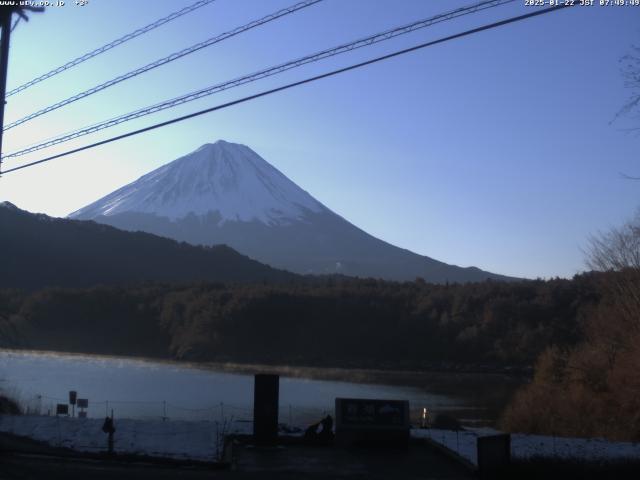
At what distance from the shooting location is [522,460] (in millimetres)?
15016

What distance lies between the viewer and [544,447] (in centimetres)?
1847

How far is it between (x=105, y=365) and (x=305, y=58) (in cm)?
3867

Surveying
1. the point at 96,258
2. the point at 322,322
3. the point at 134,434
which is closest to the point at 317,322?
the point at 322,322

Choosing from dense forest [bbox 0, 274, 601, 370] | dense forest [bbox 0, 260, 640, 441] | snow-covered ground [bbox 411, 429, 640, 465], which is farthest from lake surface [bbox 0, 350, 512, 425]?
dense forest [bbox 0, 274, 601, 370]

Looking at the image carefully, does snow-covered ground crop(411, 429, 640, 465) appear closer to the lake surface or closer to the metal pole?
the lake surface

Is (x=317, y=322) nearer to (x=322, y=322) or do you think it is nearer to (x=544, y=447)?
(x=322, y=322)

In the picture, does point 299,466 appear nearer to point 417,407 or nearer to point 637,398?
point 637,398

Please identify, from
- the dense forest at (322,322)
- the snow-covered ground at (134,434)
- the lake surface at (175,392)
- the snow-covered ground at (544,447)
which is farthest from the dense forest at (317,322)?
the snow-covered ground at (134,434)

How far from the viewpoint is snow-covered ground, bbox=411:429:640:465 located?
16938 mm

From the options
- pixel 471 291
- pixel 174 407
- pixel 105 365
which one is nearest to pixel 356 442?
pixel 174 407

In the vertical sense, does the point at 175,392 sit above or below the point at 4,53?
below

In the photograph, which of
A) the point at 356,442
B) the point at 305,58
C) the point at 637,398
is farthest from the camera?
the point at 637,398

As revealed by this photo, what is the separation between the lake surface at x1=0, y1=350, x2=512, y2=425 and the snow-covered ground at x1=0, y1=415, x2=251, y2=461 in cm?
610

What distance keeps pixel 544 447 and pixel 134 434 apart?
9.47 m
